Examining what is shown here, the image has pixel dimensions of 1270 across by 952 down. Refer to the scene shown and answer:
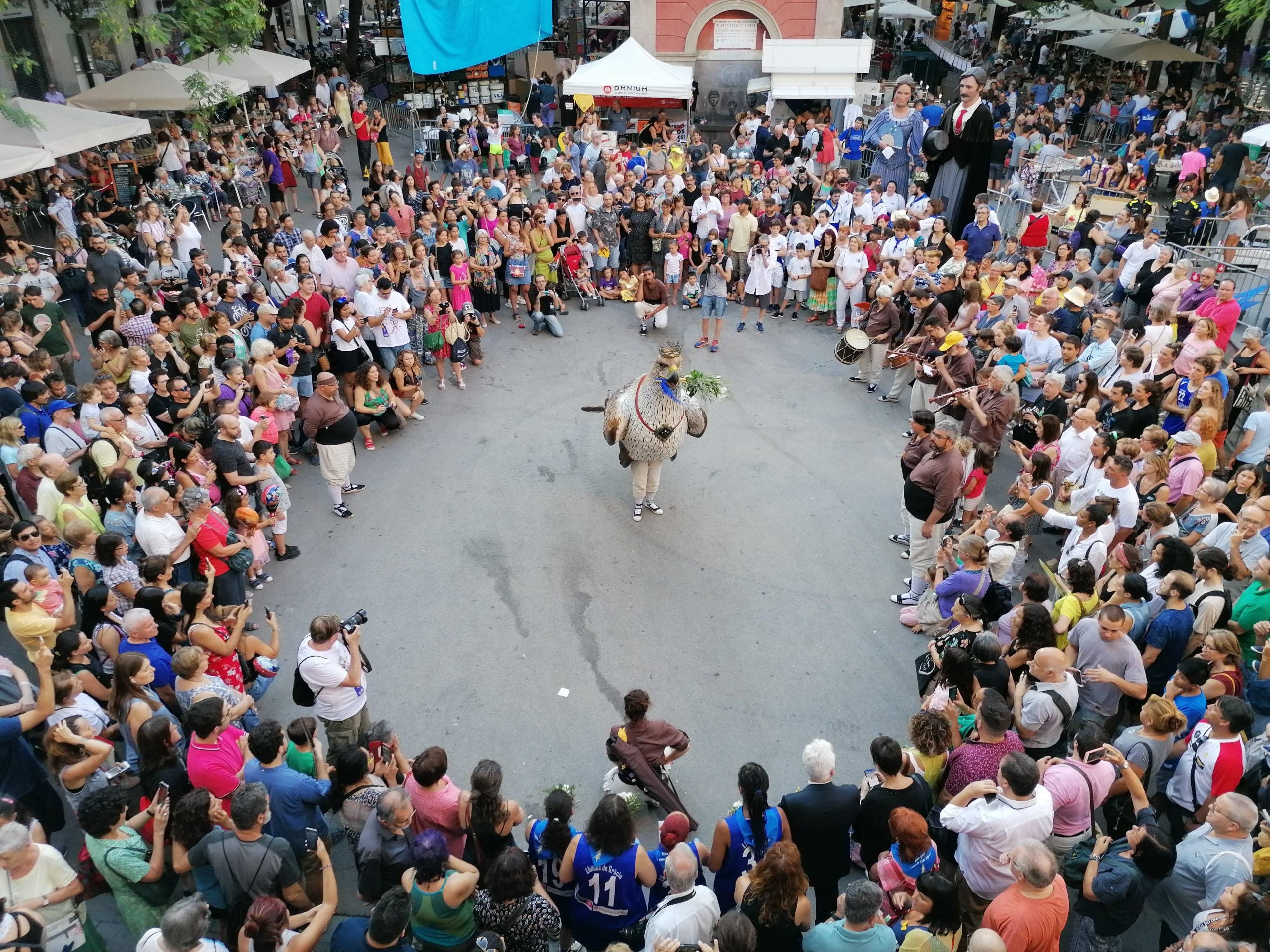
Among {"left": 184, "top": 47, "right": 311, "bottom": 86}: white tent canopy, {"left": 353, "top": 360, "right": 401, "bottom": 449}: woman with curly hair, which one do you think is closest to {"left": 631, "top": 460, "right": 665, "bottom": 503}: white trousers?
{"left": 353, "top": 360, "right": 401, "bottom": 449}: woman with curly hair

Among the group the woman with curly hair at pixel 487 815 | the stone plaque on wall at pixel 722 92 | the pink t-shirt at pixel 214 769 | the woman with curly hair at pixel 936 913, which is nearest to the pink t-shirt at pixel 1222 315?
the woman with curly hair at pixel 936 913

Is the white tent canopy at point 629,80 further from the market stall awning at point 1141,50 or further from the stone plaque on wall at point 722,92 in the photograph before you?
the market stall awning at point 1141,50

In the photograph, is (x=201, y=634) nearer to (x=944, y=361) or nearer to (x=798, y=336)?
(x=944, y=361)

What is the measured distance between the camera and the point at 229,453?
7.28 metres

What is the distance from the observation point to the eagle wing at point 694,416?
838 centimetres

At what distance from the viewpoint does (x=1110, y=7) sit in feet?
87.9

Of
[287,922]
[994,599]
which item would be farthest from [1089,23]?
[287,922]

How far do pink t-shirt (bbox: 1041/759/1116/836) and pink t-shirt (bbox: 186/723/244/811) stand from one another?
425 centimetres

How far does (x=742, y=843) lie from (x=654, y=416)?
4510mm

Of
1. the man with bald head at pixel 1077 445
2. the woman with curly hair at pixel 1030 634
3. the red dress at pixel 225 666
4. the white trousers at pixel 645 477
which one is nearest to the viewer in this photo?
the woman with curly hair at pixel 1030 634

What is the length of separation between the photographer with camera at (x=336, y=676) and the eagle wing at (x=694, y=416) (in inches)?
154

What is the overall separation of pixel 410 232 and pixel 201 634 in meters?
9.09

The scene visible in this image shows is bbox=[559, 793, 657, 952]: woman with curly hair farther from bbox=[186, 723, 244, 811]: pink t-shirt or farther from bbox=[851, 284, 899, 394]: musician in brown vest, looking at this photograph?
bbox=[851, 284, 899, 394]: musician in brown vest

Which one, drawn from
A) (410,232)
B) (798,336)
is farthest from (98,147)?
(798,336)
